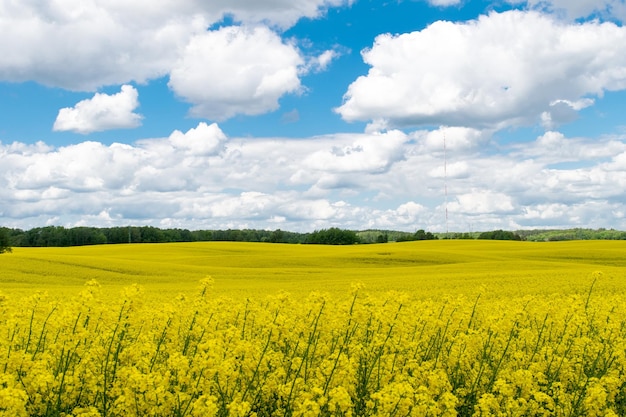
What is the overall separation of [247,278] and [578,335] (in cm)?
2499

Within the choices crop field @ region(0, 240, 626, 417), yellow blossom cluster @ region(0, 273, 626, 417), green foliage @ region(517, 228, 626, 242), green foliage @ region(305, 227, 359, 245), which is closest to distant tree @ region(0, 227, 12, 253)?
crop field @ region(0, 240, 626, 417)

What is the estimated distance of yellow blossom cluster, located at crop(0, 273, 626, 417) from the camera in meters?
5.19

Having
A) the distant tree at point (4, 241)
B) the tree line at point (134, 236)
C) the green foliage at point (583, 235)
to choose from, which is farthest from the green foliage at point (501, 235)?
the distant tree at point (4, 241)

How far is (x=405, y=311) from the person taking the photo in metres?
7.72

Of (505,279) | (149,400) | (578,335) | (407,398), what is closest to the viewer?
(407,398)

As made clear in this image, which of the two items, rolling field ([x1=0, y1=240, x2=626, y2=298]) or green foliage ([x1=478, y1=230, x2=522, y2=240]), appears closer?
rolling field ([x1=0, y1=240, x2=626, y2=298])

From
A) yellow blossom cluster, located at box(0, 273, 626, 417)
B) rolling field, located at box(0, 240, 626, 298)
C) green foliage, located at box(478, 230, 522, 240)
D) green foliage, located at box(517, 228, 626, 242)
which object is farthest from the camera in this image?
green foliage, located at box(517, 228, 626, 242)

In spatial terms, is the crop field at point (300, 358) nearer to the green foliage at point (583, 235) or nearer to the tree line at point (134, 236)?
the tree line at point (134, 236)

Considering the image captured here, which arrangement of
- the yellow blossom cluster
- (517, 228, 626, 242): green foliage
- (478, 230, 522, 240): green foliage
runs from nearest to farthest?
the yellow blossom cluster, (478, 230, 522, 240): green foliage, (517, 228, 626, 242): green foliage

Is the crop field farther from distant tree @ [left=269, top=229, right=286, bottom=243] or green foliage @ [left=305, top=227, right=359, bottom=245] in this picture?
distant tree @ [left=269, top=229, right=286, bottom=243]

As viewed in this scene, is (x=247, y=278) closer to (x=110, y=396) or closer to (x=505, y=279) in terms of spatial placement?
(x=505, y=279)

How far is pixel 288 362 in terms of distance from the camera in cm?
676

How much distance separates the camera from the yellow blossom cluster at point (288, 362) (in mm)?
5188

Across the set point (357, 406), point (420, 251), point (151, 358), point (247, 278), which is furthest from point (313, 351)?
point (420, 251)
